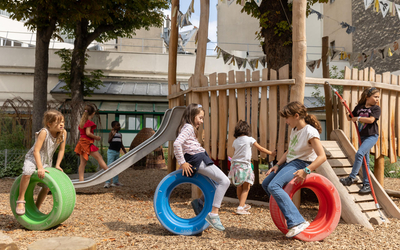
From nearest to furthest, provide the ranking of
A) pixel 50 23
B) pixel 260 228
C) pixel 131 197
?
pixel 260 228
pixel 131 197
pixel 50 23

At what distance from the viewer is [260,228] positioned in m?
4.14

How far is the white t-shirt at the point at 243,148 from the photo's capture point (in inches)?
198

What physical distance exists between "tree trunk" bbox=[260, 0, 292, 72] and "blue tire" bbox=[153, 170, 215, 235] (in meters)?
3.65

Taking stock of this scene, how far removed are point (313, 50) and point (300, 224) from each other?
63.0ft

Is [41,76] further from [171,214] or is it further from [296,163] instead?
[296,163]

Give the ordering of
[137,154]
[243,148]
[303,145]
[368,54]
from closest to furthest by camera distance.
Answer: [303,145] → [243,148] → [137,154] → [368,54]

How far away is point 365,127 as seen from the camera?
4.87 metres

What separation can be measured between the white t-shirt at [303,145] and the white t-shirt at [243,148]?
1.31 m

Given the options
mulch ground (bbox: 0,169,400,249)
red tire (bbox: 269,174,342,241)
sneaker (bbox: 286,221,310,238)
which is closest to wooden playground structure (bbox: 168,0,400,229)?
mulch ground (bbox: 0,169,400,249)

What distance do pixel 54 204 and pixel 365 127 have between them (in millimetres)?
4324

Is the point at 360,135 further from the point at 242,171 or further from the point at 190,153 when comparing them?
the point at 190,153

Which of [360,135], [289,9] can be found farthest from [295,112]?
[289,9]

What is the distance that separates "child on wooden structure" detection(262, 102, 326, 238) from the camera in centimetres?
339

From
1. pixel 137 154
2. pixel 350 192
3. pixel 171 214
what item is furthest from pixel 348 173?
pixel 137 154
